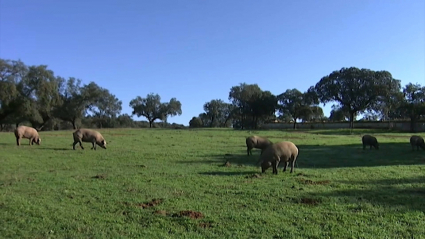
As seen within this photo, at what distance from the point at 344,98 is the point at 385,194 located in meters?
75.9

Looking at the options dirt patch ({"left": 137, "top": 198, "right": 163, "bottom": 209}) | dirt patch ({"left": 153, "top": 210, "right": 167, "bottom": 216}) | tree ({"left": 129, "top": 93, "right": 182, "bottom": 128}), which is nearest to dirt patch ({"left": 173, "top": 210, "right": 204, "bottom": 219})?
dirt patch ({"left": 153, "top": 210, "right": 167, "bottom": 216})

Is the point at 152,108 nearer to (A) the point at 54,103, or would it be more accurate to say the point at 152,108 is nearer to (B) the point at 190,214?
(A) the point at 54,103

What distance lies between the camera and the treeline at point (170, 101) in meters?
58.7

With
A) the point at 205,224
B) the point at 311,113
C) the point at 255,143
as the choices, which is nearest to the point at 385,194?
the point at 205,224

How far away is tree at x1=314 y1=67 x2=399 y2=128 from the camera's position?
77938 mm

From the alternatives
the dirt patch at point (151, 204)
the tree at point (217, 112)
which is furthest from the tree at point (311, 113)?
the dirt patch at point (151, 204)

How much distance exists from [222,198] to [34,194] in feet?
18.2

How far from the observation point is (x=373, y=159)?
21750 mm

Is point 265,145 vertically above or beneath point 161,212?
above

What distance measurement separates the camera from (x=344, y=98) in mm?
82062


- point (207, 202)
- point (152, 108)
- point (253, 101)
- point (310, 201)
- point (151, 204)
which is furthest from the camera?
point (152, 108)

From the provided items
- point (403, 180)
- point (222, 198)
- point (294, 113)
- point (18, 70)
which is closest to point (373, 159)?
point (403, 180)

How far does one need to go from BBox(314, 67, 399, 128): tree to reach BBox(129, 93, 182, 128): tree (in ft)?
163

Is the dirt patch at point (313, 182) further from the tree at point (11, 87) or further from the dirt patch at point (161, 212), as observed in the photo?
the tree at point (11, 87)
